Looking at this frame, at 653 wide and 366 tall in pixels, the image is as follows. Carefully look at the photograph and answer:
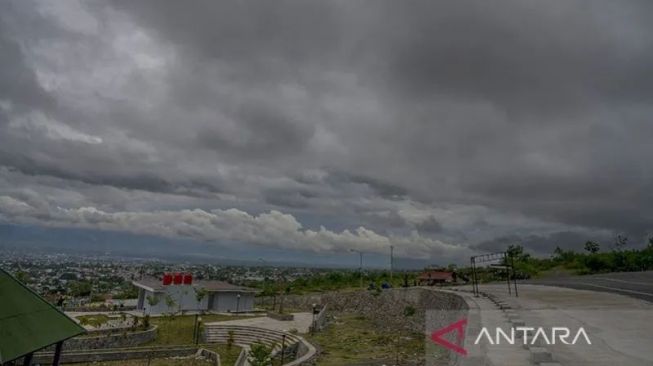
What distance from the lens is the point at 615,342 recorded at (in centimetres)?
1052

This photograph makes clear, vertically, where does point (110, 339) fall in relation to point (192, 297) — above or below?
below

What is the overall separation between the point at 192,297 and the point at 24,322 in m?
37.0

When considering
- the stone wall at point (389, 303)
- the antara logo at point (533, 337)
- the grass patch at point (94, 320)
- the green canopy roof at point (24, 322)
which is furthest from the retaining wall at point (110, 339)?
the antara logo at point (533, 337)

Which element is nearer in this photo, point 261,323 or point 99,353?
point 99,353

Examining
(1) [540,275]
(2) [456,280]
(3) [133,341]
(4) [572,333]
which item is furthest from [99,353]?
(1) [540,275]

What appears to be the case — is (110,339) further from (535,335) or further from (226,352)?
(535,335)

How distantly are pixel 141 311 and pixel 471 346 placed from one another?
4149 centimetres

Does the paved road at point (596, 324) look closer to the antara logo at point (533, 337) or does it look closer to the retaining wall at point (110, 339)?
the antara logo at point (533, 337)

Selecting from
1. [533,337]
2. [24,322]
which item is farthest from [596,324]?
[24,322]

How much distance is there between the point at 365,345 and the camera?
77.7 feet

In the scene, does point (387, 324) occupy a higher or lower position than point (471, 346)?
lower

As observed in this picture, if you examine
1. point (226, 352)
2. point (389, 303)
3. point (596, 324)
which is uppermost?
point (596, 324)

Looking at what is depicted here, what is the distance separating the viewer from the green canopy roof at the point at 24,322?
8148 mm

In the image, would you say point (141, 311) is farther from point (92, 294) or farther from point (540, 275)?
point (540, 275)
